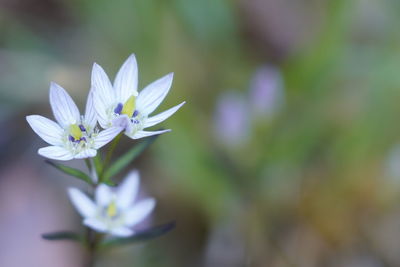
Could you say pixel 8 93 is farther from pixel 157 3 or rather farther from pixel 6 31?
pixel 157 3

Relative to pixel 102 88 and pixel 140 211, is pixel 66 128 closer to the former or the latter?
pixel 102 88

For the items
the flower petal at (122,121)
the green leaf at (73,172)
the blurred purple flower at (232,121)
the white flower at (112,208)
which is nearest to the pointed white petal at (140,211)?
the white flower at (112,208)

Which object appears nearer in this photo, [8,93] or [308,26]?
[8,93]

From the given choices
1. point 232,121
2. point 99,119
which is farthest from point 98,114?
point 232,121

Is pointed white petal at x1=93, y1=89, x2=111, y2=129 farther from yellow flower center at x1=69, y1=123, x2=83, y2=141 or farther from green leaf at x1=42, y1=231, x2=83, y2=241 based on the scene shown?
green leaf at x1=42, y1=231, x2=83, y2=241

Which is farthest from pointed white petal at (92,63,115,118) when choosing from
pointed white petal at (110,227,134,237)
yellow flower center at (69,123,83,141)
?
pointed white petal at (110,227,134,237)

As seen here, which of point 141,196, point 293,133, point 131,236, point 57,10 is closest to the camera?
point 131,236

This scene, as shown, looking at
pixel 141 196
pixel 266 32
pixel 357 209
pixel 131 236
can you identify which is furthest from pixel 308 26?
pixel 131 236
